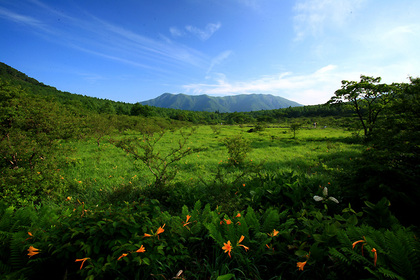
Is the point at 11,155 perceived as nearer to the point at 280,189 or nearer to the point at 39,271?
the point at 39,271

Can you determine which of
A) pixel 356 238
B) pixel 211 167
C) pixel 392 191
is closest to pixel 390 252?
pixel 356 238

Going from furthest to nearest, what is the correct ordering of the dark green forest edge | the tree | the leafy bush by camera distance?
the tree, the leafy bush, the dark green forest edge

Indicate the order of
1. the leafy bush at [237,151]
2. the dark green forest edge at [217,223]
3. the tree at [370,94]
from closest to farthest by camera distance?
the dark green forest edge at [217,223] → the leafy bush at [237,151] → the tree at [370,94]

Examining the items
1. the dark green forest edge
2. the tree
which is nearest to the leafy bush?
the dark green forest edge

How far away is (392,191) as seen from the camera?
2422 millimetres

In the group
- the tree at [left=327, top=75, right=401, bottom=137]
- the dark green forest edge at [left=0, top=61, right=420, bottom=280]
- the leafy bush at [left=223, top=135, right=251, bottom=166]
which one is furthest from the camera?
the tree at [left=327, top=75, right=401, bottom=137]

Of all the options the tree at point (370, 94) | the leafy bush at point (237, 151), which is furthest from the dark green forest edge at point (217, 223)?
the tree at point (370, 94)

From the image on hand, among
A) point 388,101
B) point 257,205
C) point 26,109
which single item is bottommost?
point 257,205

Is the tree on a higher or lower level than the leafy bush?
higher

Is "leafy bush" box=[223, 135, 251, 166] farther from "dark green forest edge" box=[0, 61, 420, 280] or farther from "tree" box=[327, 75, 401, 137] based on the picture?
"tree" box=[327, 75, 401, 137]

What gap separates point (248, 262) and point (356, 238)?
1.10 metres

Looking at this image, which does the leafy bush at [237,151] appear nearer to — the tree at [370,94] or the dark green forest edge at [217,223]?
the dark green forest edge at [217,223]

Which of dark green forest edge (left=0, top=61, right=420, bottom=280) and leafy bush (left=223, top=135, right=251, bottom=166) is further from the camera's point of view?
leafy bush (left=223, top=135, right=251, bottom=166)

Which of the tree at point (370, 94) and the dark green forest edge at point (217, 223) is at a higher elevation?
the tree at point (370, 94)
